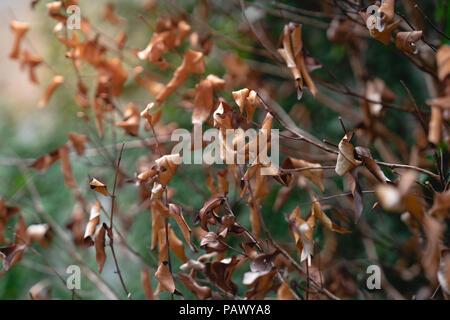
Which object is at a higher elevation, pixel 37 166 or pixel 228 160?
pixel 228 160

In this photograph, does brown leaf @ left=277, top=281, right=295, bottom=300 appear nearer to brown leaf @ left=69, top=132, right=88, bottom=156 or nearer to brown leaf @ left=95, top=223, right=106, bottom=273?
brown leaf @ left=95, top=223, right=106, bottom=273

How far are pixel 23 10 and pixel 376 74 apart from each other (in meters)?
1.21

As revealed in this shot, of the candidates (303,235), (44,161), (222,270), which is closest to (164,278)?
(222,270)

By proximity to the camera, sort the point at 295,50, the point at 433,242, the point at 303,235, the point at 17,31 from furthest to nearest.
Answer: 1. the point at 17,31
2. the point at 295,50
3. the point at 303,235
4. the point at 433,242

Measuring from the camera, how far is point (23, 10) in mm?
1547

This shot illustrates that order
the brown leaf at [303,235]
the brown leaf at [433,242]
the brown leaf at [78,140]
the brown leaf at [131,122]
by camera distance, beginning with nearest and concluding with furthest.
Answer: the brown leaf at [433,242] < the brown leaf at [303,235] < the brown leaf at [131,122] < the brown leaf at [78,140]

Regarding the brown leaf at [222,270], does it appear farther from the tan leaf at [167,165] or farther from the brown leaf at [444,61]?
the brown leaf at [444,61]

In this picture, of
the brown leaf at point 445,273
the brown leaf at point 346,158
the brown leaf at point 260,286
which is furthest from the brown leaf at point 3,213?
the brown leaf at point 445,273

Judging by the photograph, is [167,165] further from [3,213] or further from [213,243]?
[3,213]

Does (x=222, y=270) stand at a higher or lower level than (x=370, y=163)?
lower

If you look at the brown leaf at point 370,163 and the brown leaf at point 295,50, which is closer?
the brown leaf at point 370,163

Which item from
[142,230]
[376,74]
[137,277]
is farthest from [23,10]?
[376,74]

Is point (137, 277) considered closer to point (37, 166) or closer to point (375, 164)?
point (37, 166)

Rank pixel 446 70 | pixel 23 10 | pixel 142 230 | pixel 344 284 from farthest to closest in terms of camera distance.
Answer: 1. pixel 23 10
2. pixel 142 230
3. pixel 344 284
4. pixel 446 70
